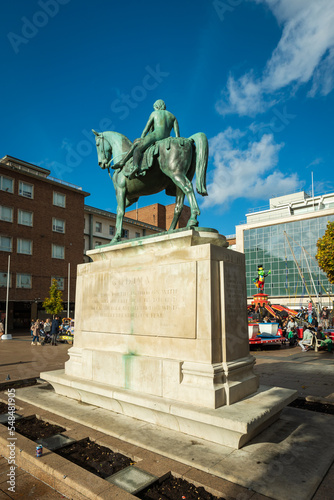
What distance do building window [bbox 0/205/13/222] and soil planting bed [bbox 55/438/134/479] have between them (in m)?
33.7

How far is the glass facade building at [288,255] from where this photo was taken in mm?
51656

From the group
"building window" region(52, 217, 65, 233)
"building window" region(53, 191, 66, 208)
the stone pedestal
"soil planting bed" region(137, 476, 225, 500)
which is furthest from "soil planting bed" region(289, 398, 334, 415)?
"building window" region(53, 191, 66, 208)

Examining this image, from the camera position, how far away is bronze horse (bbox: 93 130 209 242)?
257 inches

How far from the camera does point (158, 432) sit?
15.9 ft

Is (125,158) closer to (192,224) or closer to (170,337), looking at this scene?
(192,224)

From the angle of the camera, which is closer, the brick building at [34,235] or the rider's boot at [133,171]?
the rider's boot at [133,171]

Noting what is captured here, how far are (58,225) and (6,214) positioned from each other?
6474 millimetres

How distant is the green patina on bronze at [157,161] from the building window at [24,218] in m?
30.4

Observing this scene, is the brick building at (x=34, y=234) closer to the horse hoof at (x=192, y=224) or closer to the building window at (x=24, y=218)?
the building window at (x=24, y=218)

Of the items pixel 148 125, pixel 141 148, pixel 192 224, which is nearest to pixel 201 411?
pixel 192 224

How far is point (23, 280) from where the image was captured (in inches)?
1366

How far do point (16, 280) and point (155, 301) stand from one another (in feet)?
106

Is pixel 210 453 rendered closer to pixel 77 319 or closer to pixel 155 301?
pixel 155 301

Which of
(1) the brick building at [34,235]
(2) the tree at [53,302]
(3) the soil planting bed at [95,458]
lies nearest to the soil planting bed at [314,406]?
(3) the soil planting bed at [95,458]
